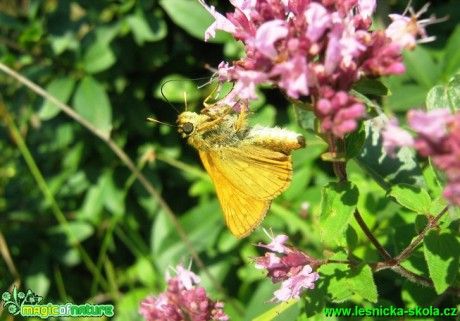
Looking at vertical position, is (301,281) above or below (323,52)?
below

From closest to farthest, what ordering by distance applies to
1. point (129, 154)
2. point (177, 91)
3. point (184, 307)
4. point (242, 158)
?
point (184, 307)
point (242, 158)
point (177, 91)
point (129, 154)

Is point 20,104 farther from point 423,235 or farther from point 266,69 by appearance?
point 423,235

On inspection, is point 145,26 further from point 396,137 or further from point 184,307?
point 396,137

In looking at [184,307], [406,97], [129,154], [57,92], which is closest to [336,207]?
[184,307]

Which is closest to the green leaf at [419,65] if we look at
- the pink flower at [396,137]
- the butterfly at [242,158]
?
the butterfly at [242,158]

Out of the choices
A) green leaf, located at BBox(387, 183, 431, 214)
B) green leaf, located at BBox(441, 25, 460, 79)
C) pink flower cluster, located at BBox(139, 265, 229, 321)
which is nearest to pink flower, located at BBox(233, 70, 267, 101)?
green leaf, located at BBox(387, 183, 431, 214)

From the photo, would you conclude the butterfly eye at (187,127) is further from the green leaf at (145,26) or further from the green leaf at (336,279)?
the green leaf at (145,26)
